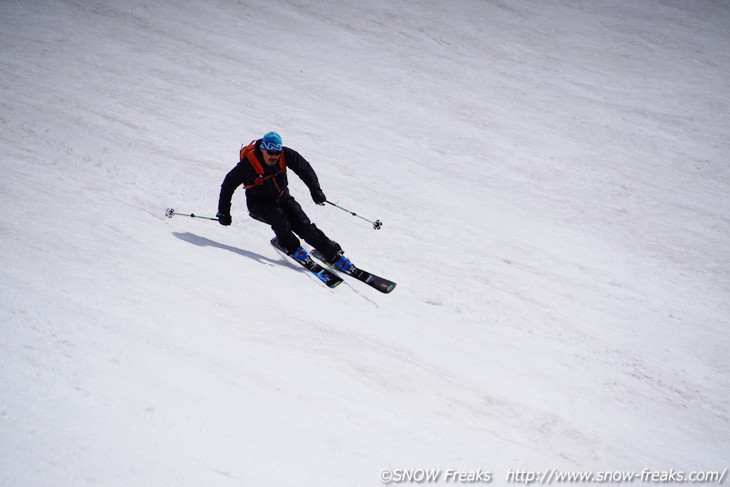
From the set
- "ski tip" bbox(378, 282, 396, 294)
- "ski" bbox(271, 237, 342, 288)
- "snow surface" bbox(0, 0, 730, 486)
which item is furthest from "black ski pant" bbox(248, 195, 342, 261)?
"ski tip" bbox(378, 282, 396, 294)

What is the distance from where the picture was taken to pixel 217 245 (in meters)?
7.31

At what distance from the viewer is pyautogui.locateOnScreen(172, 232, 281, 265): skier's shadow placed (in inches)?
281

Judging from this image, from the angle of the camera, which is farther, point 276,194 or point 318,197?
point 318,197

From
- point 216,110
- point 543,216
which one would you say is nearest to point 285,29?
point 216,110

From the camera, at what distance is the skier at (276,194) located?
267 inches

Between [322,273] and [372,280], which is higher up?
[372,280]

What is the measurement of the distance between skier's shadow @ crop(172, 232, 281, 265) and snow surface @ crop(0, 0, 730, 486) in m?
0.10

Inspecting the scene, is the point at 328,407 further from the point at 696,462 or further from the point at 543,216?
the point at 543,216

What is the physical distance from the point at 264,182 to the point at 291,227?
2.75 ft

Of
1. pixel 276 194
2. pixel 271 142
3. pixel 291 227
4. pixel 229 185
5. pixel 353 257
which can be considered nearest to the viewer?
pixel 271 142

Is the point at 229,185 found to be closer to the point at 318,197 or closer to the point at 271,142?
the point at 271,142

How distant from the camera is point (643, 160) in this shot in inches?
518

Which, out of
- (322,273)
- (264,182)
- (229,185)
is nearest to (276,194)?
(264,182)

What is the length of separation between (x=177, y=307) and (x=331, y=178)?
243 inches
